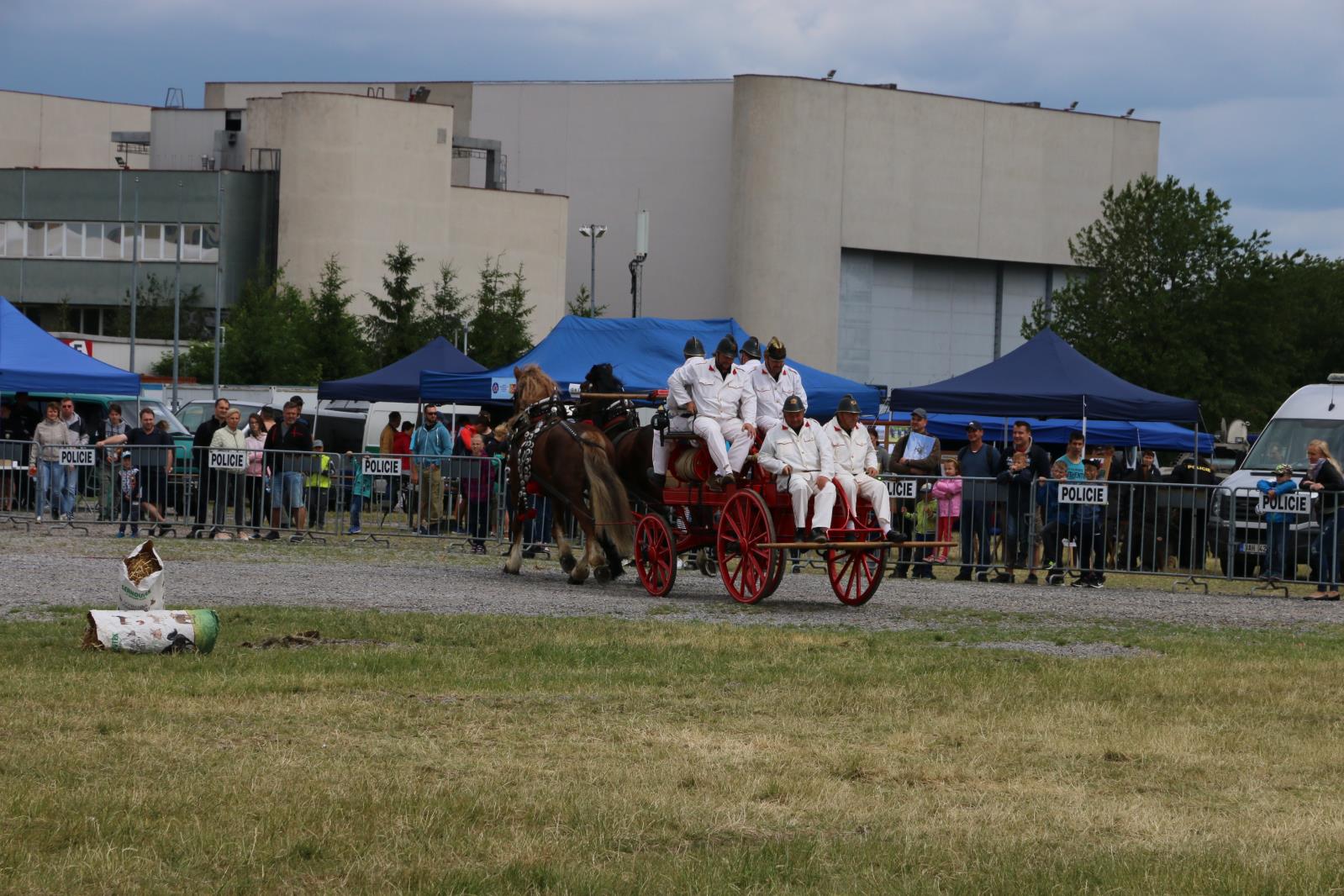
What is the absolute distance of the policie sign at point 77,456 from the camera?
26594 millimetres

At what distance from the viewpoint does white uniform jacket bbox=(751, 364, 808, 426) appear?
17.1 m

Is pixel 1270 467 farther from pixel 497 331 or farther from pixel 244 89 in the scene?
pixel 244 89

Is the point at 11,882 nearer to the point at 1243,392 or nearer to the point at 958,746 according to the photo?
the point at 958,746

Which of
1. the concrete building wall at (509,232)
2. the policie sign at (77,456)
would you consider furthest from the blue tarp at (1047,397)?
the concrete building wall at (509,232)

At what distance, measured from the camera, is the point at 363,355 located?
68.0m

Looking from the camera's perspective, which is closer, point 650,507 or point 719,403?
point 719,403

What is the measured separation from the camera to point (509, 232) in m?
90.8

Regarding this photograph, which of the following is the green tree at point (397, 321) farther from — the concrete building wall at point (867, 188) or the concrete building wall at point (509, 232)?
the concrete building wall at point (867, 188)

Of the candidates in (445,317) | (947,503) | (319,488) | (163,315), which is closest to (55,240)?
(163,315)

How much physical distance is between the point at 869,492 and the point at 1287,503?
20.0ft

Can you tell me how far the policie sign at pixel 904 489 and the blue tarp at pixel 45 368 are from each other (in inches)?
496

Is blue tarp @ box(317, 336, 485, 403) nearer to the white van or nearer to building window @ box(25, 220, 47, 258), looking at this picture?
the white van

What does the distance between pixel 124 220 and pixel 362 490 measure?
68083 millimetres

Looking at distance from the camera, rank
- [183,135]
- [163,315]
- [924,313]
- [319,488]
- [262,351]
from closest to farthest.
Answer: [319,488]
[262,351]
[163,315]
[924,313]
[183,135]
